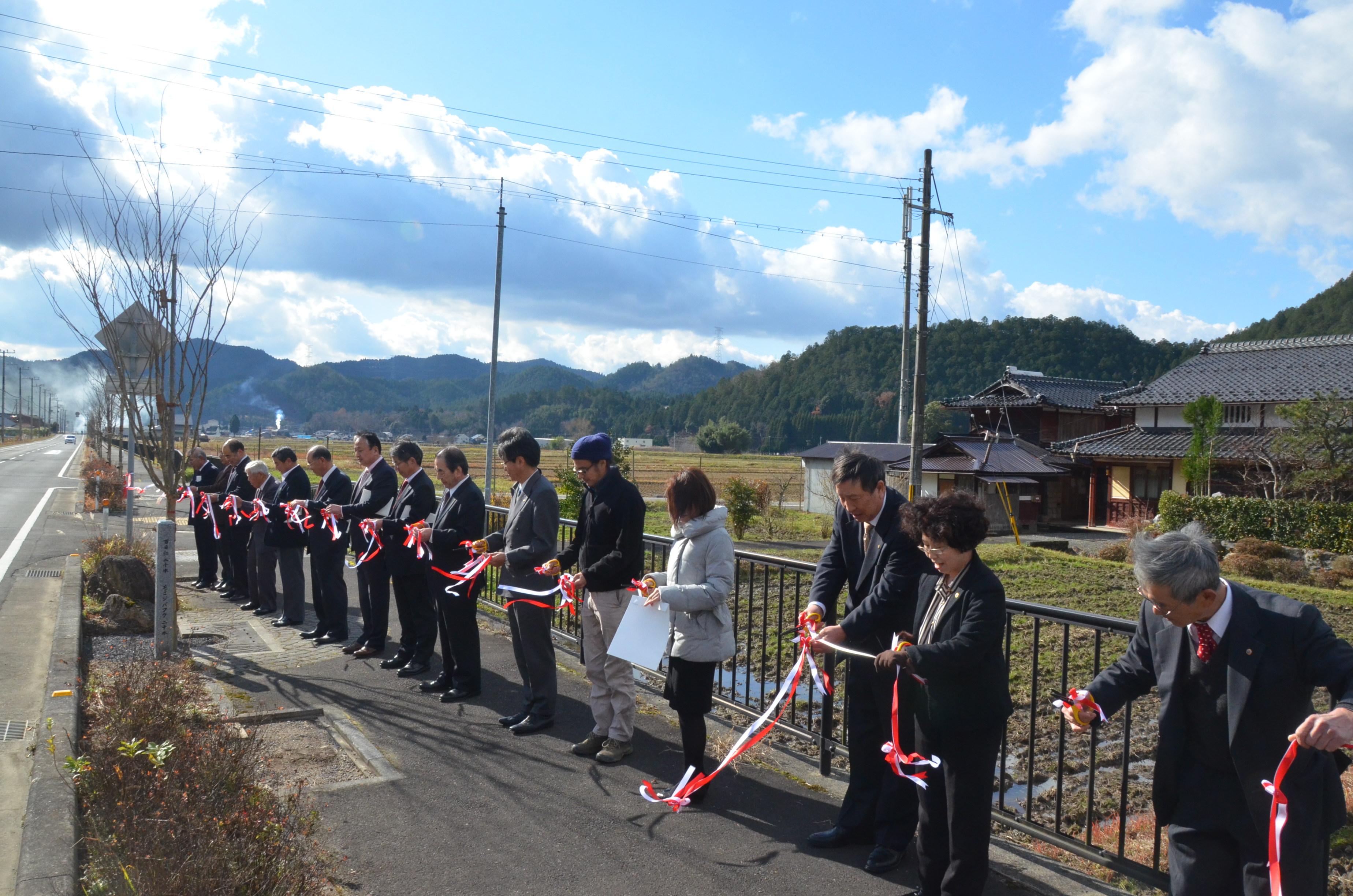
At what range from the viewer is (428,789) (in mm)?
4531

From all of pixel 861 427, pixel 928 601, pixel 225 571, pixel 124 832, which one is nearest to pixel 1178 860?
pixel 928 601

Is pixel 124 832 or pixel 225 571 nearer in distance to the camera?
pixel 124 832

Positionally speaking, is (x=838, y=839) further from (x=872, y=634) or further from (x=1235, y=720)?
(x=1235, y=720)

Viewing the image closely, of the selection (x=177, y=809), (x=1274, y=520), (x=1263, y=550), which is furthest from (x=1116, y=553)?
(x=177, y=809)

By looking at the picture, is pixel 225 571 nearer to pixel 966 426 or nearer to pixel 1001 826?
pixel 1001 826

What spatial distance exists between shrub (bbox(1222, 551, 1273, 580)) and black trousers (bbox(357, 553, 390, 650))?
20.8 m

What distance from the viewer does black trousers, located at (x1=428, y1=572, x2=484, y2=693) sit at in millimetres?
6266

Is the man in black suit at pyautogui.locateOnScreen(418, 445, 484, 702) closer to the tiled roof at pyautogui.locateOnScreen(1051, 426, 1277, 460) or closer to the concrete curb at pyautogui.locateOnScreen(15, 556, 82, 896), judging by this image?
the concrete curb at pyautogui.locateOnScreen(15, 556, 82, 896)

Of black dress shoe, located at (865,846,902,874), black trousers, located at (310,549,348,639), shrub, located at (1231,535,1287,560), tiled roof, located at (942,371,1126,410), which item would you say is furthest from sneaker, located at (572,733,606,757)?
tiled roof, located at (942,371,1126,410)

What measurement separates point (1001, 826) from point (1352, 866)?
6.19 ft

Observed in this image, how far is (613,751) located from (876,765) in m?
1.67

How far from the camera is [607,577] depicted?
196 inches

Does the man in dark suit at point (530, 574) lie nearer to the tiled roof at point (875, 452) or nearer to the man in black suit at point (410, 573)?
the man in black suit at point (410, 573)

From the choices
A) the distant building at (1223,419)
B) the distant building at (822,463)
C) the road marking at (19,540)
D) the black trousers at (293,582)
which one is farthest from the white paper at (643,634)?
the distant building at (822,463)
